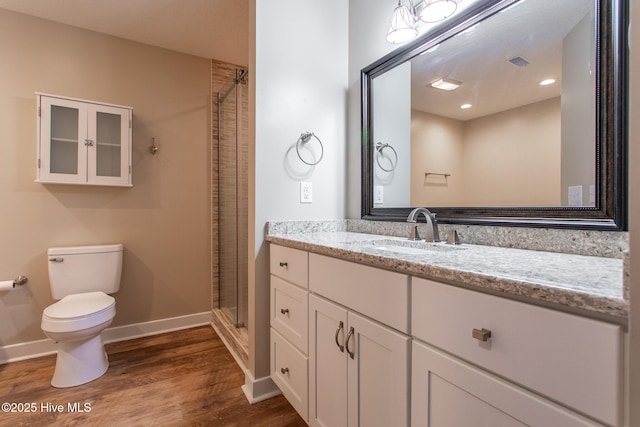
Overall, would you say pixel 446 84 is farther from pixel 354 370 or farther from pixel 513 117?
pixel 354 370

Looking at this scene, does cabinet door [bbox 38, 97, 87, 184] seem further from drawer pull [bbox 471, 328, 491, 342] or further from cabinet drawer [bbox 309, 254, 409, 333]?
drawer pull [bbox 471, 328, 491, 342]

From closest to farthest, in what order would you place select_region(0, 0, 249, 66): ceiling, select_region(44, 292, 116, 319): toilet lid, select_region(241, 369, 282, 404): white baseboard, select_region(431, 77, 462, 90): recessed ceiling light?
select_region(431, 77, 462, 90): recessed ceiling light < select_region(241, 369, 282, 404): white baseboard < select_region(44, 292, 116, 319): toilet lid < select_region(0, 0, 249, 66): ceiling

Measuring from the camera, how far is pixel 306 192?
1844 millimetres

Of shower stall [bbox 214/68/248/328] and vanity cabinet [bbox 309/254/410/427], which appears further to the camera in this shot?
shower stall [bbox 214/68/248/328]

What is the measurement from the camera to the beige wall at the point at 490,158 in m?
1.08

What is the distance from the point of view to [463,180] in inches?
53.5

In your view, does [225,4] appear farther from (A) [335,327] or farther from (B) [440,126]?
(A) [335,327]

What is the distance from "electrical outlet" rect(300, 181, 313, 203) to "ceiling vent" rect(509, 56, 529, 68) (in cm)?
113

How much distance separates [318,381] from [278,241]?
2.22 ft

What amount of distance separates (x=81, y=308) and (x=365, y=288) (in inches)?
74.3

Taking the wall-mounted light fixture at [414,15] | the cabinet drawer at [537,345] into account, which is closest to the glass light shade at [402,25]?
the wall-mounted light fixture at [414,15]

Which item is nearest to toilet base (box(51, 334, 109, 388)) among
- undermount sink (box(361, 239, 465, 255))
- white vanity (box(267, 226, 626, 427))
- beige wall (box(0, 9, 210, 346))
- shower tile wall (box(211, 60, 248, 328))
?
beige wall (box(0, 9, 210, 346))

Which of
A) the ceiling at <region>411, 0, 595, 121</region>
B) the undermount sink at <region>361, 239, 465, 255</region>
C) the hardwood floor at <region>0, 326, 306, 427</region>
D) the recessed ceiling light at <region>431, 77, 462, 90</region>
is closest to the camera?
the ceiling at <region>411, 0, 595, 121</region>

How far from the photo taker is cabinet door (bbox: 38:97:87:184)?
2.14 metres
